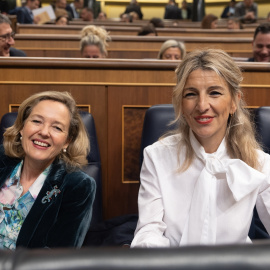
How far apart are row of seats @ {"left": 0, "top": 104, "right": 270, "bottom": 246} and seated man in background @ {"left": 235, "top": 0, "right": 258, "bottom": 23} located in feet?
13.1

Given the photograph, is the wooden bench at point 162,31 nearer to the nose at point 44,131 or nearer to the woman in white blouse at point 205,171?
the nose at point 44,131

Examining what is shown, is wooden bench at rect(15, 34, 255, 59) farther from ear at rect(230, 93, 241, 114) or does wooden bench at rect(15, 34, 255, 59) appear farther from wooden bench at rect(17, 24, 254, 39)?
ear at rect(230, 93, 241, 114)

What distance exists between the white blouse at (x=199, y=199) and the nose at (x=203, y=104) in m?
→ 0.07

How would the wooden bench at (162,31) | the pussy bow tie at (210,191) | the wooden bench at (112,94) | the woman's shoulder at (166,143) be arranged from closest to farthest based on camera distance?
the pussy bow tie at (210,191) → the woman's shoulder at (166,143) → the wooden bench at (112,94) → the wooden bench at (162,31)

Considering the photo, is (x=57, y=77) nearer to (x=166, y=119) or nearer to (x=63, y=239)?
(x=166, y=119)

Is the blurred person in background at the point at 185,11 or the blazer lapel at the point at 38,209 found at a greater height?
the blurred person in background at the point at 185,11

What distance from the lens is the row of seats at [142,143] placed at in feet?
3.64

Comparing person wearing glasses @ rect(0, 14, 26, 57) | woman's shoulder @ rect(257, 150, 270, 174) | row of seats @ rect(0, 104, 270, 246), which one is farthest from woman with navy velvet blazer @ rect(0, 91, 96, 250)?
person wearing glasses @ rect(0, 14, 26, 57)

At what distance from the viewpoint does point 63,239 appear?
0.91 metres

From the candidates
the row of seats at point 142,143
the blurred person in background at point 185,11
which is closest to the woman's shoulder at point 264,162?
the row of seats at point 142,143

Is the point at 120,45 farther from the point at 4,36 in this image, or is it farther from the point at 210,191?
the point at 210,191

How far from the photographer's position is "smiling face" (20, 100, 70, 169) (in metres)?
0.98

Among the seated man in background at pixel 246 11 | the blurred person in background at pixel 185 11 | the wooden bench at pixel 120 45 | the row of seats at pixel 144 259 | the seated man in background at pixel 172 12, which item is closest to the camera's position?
the row of seats at pixel 144 259

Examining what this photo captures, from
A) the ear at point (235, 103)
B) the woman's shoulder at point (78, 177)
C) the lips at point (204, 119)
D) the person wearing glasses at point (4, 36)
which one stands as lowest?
the woman's shoulder at point (78, 177)
